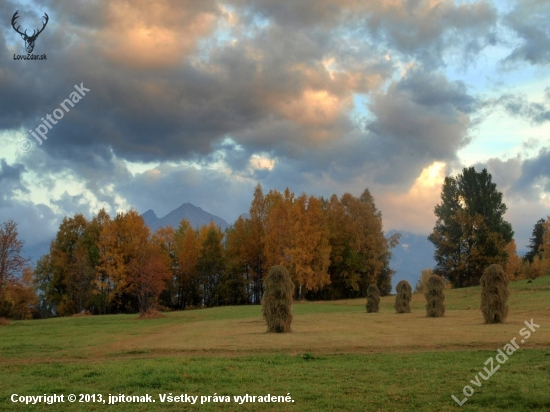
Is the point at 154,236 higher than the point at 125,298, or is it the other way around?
the point at 154,236

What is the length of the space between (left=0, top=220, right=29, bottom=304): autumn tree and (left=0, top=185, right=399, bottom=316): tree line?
1399 centimetres

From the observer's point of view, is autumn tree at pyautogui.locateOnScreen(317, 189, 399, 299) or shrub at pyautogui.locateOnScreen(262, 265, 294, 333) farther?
autumn tree at pyautogui.locateOnScreen(317, 189, 399, 299)

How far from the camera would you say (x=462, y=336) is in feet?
67.1

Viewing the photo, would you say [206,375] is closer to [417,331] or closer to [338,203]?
[417,331]

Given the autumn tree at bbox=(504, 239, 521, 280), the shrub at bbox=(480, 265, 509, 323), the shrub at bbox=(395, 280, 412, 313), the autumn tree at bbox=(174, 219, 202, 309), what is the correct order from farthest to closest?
the autumn tree at bbox=(504, 239, 521, 280), the autumn tree at bbox=(174, 219, 202, 309), the shrub at bbox=(395, 280, 412, 313), the shrub at bbox=(480, 265, 509, 323)

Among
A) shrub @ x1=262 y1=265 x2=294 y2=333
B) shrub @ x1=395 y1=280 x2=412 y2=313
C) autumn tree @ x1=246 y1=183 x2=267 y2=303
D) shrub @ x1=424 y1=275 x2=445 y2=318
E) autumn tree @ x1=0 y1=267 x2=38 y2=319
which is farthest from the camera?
autumn tree @ x1=246 y1=183 x2=267 y2=303

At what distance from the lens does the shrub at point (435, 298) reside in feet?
108

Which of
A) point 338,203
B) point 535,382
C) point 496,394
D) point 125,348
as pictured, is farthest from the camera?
point 338,203

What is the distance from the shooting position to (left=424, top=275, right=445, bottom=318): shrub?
33031 mm

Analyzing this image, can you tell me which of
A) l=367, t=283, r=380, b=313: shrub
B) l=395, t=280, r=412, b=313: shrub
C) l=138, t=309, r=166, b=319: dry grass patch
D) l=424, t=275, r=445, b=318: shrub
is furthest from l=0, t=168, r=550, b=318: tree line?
l=424, t=275, r=445, b=318: shrub

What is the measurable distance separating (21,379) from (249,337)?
36.4 feet

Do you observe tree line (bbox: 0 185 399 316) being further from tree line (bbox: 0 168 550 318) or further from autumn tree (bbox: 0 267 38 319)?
autumn tree (bbox: 0 267 38 319)

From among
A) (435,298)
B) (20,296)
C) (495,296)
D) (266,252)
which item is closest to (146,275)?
(20,296)

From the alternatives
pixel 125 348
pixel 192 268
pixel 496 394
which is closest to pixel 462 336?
pixel 496 394
